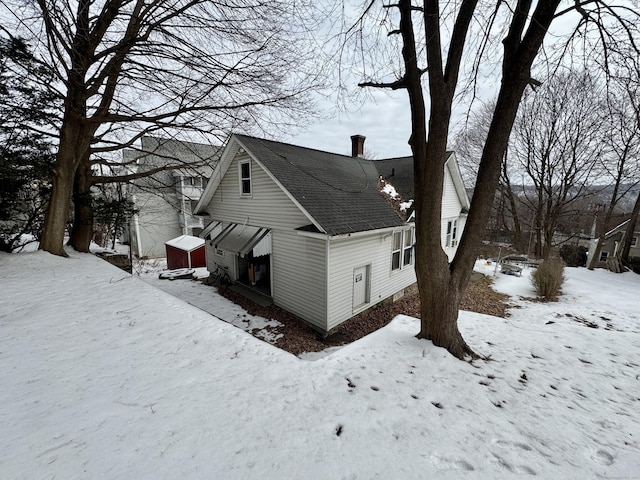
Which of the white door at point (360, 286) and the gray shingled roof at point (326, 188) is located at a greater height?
the gray shingled roof at point (326, 188)

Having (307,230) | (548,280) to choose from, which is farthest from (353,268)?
(548,280)

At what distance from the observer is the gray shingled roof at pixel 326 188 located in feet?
26.9

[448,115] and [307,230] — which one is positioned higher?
[448,115]

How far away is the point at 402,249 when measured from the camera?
37.4 ft

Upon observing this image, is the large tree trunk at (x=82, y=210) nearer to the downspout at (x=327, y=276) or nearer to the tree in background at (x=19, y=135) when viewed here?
the tree in background at (x=19, y=135)

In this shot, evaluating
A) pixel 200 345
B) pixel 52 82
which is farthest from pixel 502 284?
pixel 52 82

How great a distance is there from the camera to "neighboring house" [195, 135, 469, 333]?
26.6ft

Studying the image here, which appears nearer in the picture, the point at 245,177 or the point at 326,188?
the point at 326,188

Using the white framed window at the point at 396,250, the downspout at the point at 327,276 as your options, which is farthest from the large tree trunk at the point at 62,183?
the white framed window at the point at 396,250

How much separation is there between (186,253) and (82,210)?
24.0 ft

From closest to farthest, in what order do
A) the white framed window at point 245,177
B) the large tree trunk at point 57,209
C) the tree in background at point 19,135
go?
the tree in background at point 19,135, the large tree trunk at point 57,209, the white framed window at point 245,177

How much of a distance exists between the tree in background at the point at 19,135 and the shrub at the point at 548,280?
17.8 meters

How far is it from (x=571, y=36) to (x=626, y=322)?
730 centimetres

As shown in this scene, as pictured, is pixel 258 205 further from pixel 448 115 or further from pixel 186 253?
pixel 186 253
